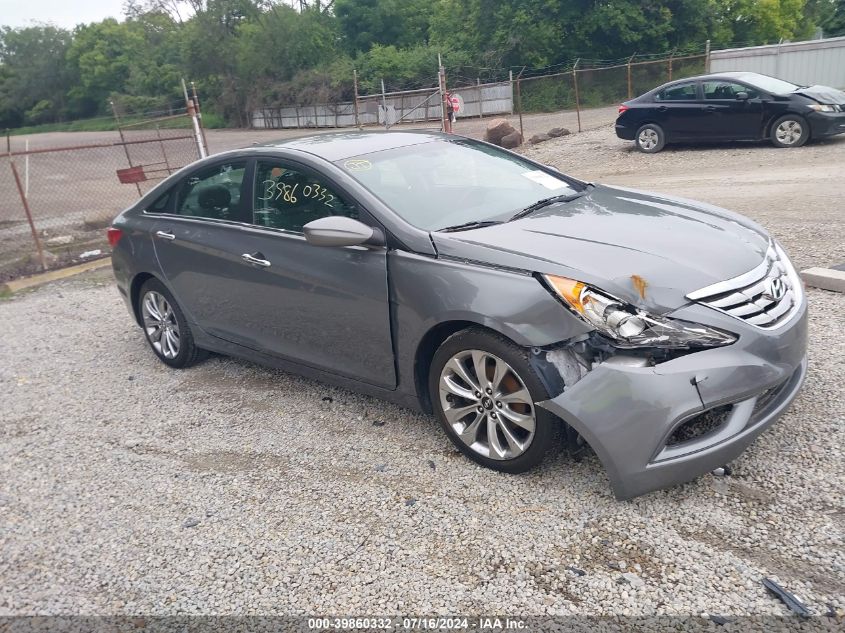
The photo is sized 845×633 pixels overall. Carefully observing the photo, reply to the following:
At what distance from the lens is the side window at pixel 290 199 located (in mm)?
4094

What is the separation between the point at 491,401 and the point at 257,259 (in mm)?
1860

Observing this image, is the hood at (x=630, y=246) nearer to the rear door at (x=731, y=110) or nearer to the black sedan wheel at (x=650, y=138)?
the rear door at (x=731, y=110)

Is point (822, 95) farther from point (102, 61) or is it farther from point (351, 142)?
point (102, 61)

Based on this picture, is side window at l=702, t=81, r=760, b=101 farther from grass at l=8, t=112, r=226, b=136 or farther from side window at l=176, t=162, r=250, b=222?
grass at l=8, t=112, r=226, b=136

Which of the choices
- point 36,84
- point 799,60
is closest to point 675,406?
point 799,60

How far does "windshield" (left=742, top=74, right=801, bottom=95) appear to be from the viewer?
1316cm

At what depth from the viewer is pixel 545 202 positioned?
4.20 m

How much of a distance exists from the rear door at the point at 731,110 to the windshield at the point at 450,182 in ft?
34.2

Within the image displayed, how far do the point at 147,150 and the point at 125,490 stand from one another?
3028cm

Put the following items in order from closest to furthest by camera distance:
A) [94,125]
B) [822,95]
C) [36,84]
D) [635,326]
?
1. [635,326]
2. [822,95]
3. [94,125]
4. [36,84]

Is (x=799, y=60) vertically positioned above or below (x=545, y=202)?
above

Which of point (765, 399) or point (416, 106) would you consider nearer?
point (765, 399)

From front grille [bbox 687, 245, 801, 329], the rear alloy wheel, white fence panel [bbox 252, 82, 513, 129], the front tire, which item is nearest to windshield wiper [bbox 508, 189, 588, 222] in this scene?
the front tire

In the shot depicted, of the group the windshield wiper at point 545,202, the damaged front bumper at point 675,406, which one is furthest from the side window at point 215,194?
the damaged front bumper at point 675,406
